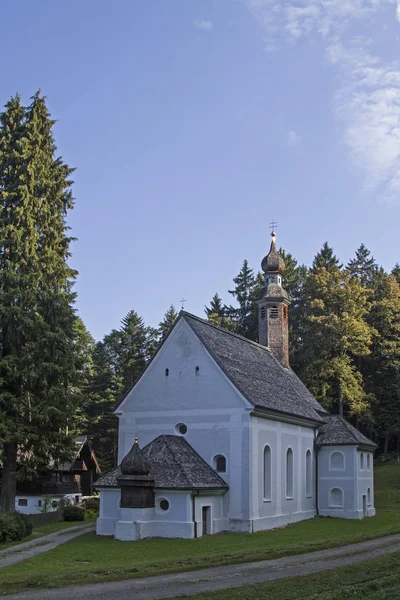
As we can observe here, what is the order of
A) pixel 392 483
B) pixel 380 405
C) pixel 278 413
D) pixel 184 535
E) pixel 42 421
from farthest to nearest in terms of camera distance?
pixel 380 405, pixel 392 483, pixel 278 413, pixel 42 421, pixel 184 535

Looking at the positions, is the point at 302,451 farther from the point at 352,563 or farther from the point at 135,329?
the point at 135,329

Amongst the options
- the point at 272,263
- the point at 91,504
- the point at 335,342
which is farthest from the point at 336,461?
the point at 335,342

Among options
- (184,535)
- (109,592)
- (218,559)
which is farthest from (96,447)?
(109,592)

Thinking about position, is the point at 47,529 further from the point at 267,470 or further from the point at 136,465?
the point at 267,470

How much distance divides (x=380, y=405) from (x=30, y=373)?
143ft

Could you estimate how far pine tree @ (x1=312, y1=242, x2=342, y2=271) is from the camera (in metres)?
75.2

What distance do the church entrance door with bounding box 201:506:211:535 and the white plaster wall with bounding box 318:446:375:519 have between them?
13.6 m

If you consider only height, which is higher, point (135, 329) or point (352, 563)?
point (135, 329)

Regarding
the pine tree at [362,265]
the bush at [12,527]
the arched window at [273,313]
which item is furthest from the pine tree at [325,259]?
the bush at [12,527]

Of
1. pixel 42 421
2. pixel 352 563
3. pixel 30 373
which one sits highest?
pixel 30 373

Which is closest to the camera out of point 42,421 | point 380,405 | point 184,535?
point 184,535

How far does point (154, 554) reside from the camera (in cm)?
2284

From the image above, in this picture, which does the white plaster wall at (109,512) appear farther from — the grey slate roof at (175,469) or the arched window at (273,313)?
the arched window at (273,313)

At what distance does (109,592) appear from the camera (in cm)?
1533
